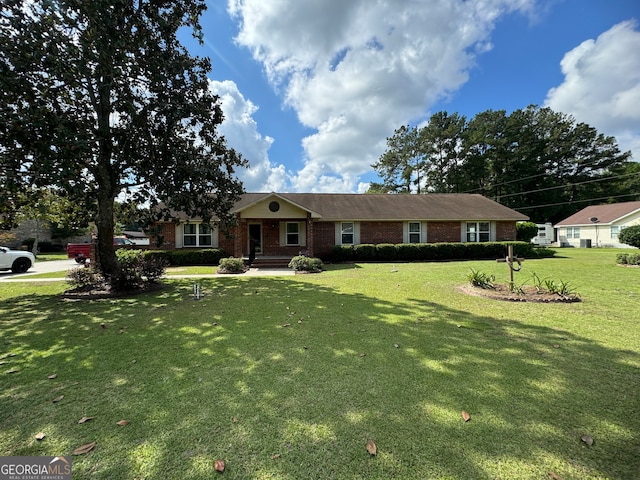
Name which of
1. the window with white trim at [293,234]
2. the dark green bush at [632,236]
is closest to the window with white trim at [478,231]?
the dark green bush at [632,236]

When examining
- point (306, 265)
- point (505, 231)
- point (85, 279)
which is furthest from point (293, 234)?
point (505, 231)

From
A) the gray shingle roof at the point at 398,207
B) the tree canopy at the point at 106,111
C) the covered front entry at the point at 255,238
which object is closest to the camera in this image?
the tree canopy at the point at 106,111

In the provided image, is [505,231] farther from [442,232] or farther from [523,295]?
[523,295]

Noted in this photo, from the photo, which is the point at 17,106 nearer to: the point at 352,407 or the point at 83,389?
the point at 83,389

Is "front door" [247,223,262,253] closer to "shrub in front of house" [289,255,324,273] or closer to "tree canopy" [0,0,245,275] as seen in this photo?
"shrub in front of house" [289,255,324,273]

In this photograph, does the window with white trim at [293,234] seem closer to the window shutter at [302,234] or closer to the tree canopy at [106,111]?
the window shutter at [302,234]

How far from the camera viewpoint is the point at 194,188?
10.0m

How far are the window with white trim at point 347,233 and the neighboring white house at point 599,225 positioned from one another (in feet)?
102

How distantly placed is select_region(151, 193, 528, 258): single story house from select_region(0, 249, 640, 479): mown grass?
39.6ft

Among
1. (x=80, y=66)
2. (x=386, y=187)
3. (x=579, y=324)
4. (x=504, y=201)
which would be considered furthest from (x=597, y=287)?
(x=504, y=201)

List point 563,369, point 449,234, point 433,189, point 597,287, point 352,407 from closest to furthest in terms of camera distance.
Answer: point 352,407
point 563,369
point 597,287
point 449,234
point 433,189

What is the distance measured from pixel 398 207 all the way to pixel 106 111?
17937 mm

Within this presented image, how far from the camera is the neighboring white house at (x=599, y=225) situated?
102 feet

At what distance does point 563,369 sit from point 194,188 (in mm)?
10400
